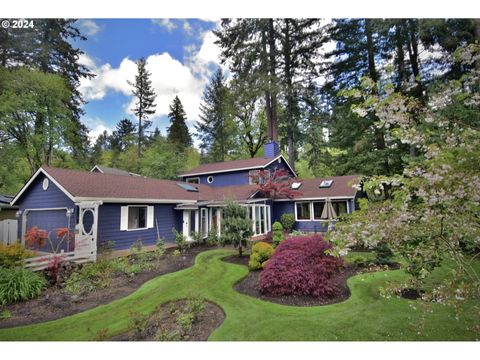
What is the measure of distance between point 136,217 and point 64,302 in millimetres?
4807

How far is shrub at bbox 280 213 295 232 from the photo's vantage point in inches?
532

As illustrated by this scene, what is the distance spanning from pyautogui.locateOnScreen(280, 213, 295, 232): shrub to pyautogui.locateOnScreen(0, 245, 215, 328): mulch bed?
853 centimetres

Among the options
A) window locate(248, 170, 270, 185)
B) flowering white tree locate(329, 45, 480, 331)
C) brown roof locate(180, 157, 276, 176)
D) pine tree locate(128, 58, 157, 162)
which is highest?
pine tree locate(128, 58, 157, 162)

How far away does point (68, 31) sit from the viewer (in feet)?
22.7

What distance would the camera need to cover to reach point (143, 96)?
1066 centimetres

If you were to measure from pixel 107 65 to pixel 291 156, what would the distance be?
42.6 feet

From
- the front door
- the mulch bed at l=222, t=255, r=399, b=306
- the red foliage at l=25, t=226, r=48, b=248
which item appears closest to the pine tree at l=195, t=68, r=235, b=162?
the front door

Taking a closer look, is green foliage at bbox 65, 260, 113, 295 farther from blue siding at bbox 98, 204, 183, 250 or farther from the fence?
the fence

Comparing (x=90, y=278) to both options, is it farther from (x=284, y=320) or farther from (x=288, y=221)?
(x=288, y=221)

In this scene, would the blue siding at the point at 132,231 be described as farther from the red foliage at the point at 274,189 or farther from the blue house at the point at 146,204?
the red foliage at the point at 274,189

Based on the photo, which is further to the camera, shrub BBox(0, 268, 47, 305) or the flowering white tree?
shrub BBox(0, 268, 47, 305)

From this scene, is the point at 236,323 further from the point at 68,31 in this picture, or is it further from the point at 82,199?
the point at 68,31

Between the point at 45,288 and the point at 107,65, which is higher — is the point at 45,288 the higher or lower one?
the lower one
